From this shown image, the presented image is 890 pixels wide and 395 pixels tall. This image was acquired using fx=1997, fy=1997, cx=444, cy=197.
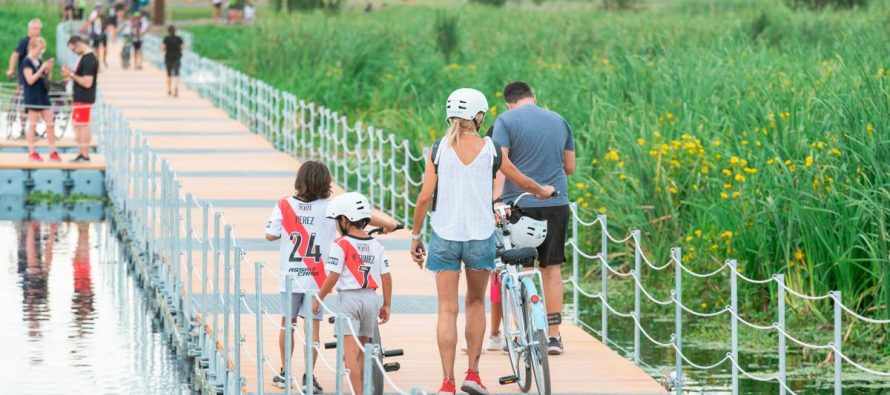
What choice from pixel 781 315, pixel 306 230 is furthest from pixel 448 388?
pixel 781 315

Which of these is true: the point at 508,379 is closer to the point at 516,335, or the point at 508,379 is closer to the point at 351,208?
the point at 516,335

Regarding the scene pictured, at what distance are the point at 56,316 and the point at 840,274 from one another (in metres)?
5.97

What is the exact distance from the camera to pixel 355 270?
9.62m

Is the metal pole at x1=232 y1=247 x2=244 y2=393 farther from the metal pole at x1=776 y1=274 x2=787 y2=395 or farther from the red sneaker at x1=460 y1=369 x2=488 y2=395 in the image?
the metal pole at x1=776 y1=274 x2=787 y2=395

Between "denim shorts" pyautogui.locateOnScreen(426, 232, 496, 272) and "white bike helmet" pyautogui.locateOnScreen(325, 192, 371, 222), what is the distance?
53 cm

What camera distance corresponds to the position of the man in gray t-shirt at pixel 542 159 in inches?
448

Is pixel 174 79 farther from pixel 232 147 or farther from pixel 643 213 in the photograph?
pixel 643 213

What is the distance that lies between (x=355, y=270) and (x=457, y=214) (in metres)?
0.64

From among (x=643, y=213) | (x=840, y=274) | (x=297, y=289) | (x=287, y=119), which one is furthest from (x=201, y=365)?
(x=287, y=119)

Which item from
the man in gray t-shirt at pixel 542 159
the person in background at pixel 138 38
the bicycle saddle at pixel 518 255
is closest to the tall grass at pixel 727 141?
the man in gray t-shirt at pixel 542 159

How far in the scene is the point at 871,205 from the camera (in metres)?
13.9

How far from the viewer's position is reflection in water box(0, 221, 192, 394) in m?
12.7

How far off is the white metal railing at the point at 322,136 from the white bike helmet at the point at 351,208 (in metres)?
8.78

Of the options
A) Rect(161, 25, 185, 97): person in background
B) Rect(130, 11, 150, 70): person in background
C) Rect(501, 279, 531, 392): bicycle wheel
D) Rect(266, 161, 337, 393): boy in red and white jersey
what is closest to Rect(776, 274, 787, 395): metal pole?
Rect(501, 279, 531, 392): bicycle wheel
